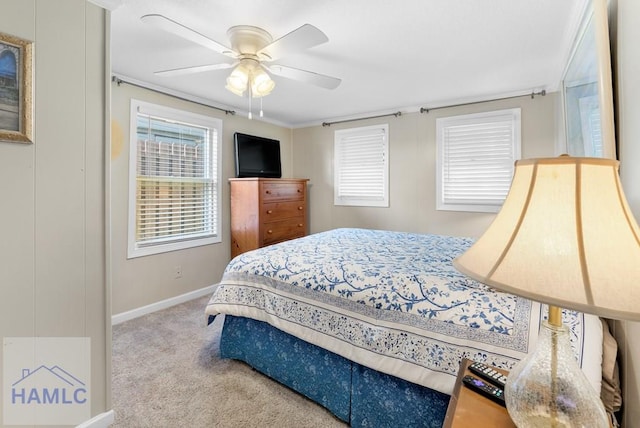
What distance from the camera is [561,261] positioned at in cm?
57

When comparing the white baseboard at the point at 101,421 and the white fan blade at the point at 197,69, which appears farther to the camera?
the white fan blade at the point at 197,69

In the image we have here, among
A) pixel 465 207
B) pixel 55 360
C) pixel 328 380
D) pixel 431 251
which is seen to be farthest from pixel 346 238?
pixel 55 360

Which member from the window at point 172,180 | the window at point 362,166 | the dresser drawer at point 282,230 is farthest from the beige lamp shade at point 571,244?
the window at point 362,166

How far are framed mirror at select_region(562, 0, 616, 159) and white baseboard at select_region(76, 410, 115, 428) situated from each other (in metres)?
2.61

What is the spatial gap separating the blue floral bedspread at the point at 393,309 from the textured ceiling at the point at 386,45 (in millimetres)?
1555

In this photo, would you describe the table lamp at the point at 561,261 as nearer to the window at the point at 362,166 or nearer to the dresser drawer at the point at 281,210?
the dresser drawer at the point at 281,210

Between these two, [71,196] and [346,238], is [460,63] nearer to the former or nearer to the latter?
[346,238]

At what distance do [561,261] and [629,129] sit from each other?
796mm

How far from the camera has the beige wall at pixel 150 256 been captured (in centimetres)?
284

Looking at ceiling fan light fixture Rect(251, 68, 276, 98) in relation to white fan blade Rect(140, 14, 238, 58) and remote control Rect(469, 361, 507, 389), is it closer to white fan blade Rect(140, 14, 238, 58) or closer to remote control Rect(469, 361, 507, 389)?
white fan blade Rect(140, 14, 238, 58)

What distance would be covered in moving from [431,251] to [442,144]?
190cm

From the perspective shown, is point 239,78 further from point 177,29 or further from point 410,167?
point 410,167

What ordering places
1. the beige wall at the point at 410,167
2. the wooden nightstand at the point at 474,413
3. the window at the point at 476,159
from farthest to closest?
the window at the point at 476,159, the beige wall at the point at 410,167, the wooden nightstand at the point at 474,413

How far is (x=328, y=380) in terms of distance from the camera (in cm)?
170
